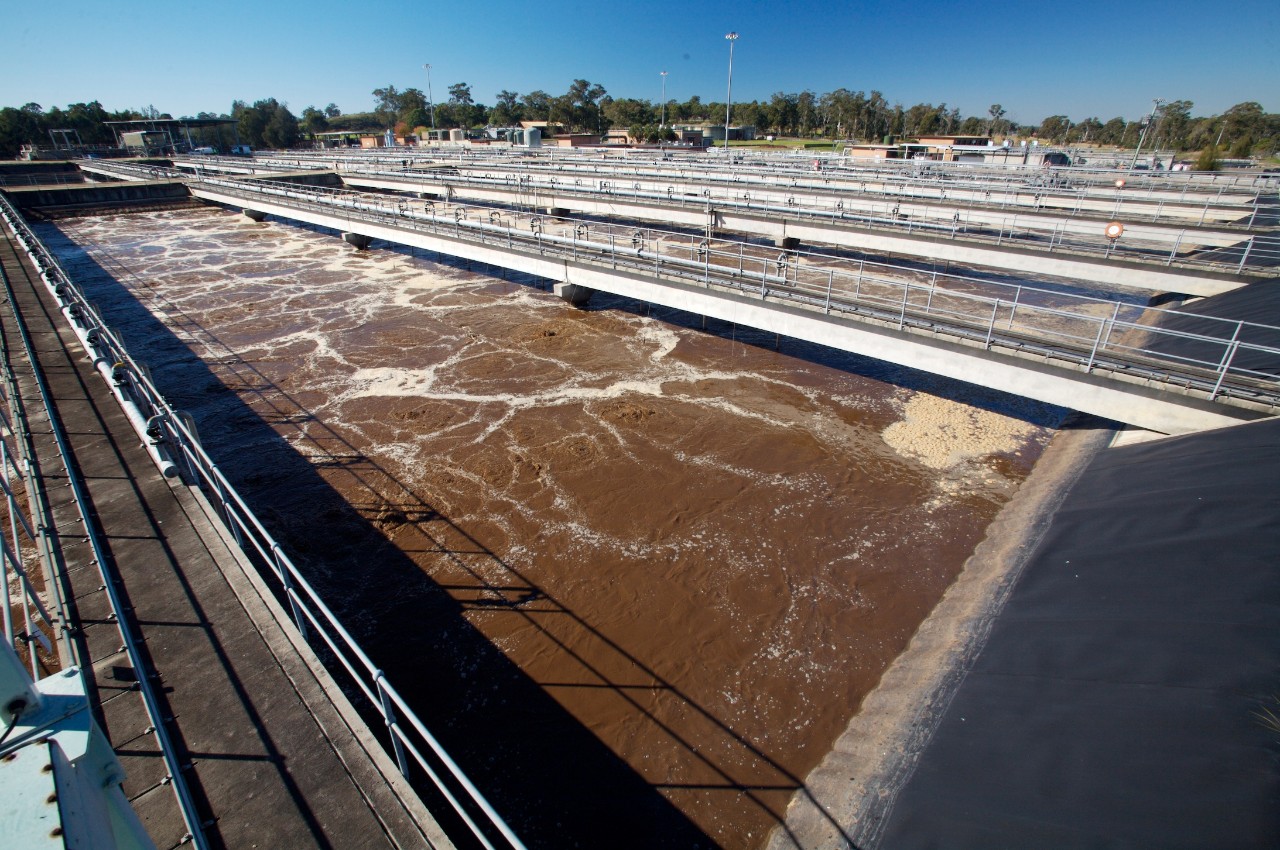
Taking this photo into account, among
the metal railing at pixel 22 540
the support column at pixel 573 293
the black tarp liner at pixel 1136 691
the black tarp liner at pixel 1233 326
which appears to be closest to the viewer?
the metal railing at pixel 22 540

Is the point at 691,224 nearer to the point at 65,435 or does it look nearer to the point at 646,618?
the point at 646,618

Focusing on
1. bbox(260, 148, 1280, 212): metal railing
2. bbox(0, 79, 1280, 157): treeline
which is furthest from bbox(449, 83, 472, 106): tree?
bbox(260, 148, 1280, 212): metal railing

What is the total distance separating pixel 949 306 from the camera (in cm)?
2255

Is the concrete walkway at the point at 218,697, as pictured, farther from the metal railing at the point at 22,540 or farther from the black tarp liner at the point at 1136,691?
the black tarp liner at the point at 1136,691

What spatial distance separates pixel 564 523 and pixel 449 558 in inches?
86.4

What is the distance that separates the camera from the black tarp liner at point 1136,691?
5.27 meters

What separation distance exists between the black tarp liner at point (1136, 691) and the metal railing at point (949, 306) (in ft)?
6.18

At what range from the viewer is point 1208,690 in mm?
6109

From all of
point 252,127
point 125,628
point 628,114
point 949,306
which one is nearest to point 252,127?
point 252,127

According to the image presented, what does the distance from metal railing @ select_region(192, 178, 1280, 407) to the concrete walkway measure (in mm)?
11448

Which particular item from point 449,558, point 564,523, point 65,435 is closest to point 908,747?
point 564,523

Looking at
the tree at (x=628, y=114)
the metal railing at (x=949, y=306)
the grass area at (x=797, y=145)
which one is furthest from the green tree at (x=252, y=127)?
the metal railing at (x=949, y=306)

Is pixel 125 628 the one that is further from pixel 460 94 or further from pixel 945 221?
pixel 460 94

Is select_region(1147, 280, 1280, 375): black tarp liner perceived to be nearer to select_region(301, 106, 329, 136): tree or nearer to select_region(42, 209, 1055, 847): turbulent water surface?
select_region(42, 209, 1055, 847): turbulent water surface
